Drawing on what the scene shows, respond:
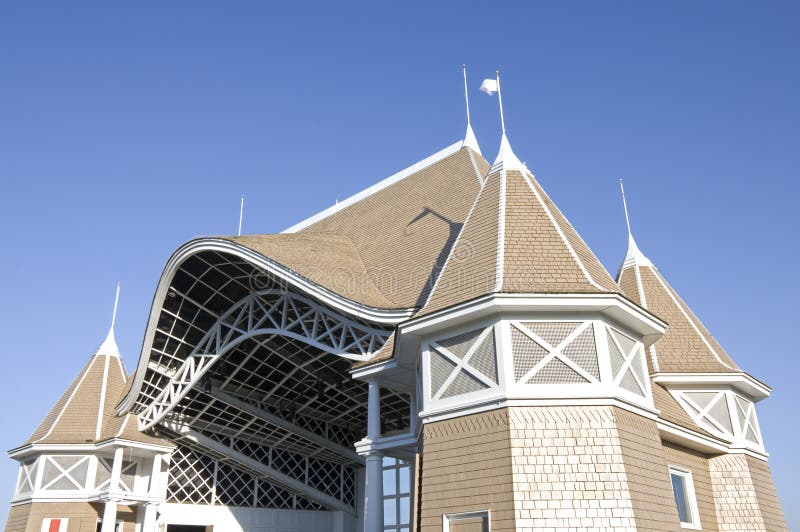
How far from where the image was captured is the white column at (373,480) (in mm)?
15422

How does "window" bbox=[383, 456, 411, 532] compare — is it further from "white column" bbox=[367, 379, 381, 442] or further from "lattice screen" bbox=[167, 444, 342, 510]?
"white column" bbox=[367, 379, 381, 442]

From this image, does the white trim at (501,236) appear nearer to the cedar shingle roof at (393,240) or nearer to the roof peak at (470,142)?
the cedar shingle roof at (393,240)

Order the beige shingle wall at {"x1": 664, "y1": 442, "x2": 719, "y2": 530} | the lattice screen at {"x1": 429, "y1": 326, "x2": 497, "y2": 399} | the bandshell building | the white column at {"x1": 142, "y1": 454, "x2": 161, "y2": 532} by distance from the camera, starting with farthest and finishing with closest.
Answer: the white column at {"x1": 142, "y1": 454, "x2": 161, "y2": 532}, the beige shingle wall at {"x1": 664, "y1": 442, "x2": 719, "y2": 530}, the lattice screen at {"x1": 429, "y1": 326, "x2": 497, "y2": 399}, the bandshell building

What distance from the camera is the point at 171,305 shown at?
2444 centimetres

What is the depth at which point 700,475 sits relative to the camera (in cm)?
1652

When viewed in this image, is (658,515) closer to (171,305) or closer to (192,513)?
(171,305)

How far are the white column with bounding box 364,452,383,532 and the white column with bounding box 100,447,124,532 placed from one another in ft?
48.1

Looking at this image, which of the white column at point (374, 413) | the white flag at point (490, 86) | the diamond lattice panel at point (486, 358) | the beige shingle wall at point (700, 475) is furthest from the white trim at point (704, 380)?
the white flag at point (490, 86)

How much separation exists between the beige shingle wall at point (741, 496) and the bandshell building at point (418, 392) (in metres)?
0.06

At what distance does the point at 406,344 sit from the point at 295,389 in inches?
644

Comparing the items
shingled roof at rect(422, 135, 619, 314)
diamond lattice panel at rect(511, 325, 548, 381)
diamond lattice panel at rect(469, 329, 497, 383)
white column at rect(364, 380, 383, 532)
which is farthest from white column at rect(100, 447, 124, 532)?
diamond lattice panel at rect(511, 325, 548, 381)

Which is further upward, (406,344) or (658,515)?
(406,344)

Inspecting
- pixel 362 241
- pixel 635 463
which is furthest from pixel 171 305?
pixel 635 463

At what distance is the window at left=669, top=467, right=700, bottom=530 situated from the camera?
15.5m
